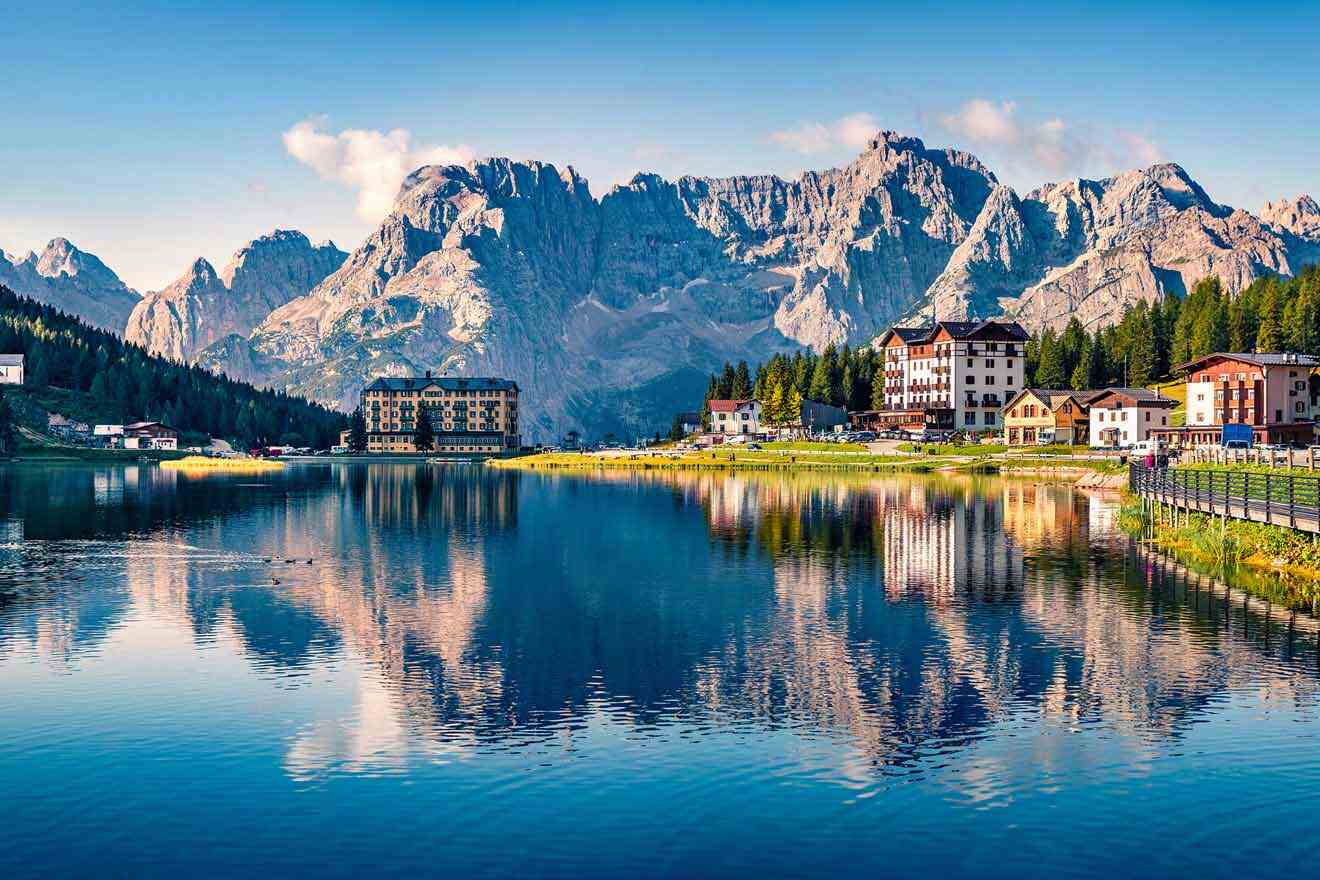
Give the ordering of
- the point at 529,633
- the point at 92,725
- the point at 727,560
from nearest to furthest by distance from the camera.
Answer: the point at 92,725, the point at 529,633, the point at 727,560

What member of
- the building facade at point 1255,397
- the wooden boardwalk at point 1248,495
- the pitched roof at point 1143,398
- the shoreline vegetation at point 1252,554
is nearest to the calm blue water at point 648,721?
the shoreline vegetation at point 1252,554

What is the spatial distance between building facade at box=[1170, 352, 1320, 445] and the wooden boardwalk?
3334 inches

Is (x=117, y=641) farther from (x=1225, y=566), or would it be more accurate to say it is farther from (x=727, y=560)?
(x=1225, y=566)

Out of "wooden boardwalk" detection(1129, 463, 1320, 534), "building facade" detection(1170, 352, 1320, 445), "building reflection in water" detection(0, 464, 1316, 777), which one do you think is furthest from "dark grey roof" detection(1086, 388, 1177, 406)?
"wooden boardwalk" detection(1129, 463, 1320, 534)

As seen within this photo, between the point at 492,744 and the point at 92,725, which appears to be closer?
the point at 492,744

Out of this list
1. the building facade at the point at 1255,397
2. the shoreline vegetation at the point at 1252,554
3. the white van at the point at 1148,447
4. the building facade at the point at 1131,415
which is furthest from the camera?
the building facade at the point at 1131,415

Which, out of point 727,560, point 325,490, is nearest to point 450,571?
point 727,560

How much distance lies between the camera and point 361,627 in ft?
174

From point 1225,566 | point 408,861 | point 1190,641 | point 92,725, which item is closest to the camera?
point 408,861

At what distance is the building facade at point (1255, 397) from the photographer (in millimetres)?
168500

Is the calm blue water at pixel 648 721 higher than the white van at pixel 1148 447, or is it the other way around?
the white van at pixel 1148 447

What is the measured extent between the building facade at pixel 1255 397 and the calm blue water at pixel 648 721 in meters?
109

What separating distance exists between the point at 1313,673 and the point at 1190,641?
650cm

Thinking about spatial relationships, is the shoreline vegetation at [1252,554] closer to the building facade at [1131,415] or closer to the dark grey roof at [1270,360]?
the dark grey roof at [1270,360]
